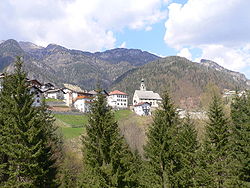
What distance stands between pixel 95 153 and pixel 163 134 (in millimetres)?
6757

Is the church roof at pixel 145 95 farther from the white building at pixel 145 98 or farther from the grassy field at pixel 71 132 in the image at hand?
the grassy field at pixel 71 132

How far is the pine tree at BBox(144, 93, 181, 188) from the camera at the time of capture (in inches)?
820

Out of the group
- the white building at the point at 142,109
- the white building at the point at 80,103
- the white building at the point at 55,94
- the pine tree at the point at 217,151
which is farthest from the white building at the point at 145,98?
the pine tree at the point at 217,151

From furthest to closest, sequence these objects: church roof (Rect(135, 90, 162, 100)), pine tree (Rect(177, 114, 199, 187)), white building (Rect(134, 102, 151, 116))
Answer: church roof (Rect(135, 90, 162, 100)) → white building (Rect(134, 102, 151, 116)) → pine tree (Rect(177, 114, 199, 187))

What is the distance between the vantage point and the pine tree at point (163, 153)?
20.8 meters

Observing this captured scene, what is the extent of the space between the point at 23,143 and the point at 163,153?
11.6m

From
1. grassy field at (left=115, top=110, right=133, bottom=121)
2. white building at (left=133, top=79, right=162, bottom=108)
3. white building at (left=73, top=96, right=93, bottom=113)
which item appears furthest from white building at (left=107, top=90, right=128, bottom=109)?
white building at (left=73, top=96, right=93, bottom=113)

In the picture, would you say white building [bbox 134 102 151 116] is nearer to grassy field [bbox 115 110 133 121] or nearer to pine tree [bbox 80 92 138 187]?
grassy field [bbox 115 110 133 121]

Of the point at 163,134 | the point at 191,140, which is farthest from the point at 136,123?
the point at 163,134

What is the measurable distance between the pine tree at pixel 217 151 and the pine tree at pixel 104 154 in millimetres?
10205

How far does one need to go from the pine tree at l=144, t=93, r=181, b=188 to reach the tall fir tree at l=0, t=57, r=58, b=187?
8.47 meters

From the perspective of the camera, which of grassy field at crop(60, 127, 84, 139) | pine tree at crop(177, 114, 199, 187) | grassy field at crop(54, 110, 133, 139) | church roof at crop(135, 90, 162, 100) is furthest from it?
church roof at crop(135, 90, 162, 100)

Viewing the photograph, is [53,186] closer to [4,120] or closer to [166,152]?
[4,120]

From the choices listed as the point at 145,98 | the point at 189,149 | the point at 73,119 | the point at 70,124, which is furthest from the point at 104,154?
the point at 145,98
